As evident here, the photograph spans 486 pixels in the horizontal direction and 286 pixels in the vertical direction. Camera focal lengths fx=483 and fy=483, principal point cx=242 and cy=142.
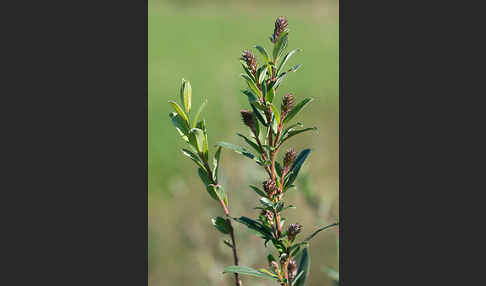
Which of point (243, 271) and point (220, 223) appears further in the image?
point (220, 223)

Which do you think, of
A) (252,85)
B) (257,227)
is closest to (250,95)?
(252,85)

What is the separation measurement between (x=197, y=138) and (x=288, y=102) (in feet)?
0.59

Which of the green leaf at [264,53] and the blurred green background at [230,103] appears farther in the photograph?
the blurred green background at [230,103]

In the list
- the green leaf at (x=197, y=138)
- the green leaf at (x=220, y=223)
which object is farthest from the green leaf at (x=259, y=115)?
the green leaf at (x=220, y=223)

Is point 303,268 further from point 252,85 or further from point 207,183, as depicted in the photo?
point 252,85

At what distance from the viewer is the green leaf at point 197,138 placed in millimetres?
878

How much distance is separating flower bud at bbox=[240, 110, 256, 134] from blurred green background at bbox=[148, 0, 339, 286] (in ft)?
0.65

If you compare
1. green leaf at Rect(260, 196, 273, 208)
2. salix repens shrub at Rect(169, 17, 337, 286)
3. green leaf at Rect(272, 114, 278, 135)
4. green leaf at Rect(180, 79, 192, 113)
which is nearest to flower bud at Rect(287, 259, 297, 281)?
salix repens shrub at Rect(169, 17, 337, 286)

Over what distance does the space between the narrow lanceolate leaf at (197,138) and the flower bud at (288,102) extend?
0.16 m

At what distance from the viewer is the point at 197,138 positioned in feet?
2.91

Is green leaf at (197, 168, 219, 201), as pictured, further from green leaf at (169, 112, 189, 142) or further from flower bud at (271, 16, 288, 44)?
flower bud at (271, 16, 288, 44)

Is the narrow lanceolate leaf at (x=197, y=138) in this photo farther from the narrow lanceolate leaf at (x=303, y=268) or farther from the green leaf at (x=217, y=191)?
the narrow lanceolate leaf at (x=303, y=268)

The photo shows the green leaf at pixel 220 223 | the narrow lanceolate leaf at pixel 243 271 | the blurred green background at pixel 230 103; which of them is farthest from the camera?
the blurred green background at pixel 230 103
